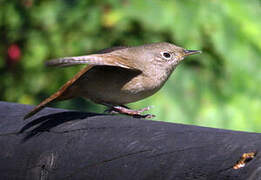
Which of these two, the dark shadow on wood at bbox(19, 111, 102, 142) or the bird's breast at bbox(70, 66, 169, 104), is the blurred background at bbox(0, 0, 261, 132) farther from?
the dark shadow on wood at bbox(19, 111, 102, 142)

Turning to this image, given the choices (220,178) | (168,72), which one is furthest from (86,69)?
(220,178)

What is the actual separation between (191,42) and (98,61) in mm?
1970

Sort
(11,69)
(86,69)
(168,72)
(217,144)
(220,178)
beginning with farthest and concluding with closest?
(11,69)
(168,72)
(86,69)
(217,144)
(220,178)

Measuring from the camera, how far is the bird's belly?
4160 millimetres

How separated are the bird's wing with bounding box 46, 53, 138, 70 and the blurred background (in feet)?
4.16

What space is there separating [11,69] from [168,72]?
2.10 m

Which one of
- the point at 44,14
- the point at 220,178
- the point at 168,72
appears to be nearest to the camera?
the point at 220,178

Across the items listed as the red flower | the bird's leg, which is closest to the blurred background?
the red flower

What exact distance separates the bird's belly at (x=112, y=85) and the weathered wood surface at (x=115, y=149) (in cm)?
103

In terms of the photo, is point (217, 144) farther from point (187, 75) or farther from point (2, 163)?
point (187, 75)

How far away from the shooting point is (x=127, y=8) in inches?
214

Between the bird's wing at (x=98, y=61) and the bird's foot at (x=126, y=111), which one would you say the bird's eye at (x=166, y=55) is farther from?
the bird's foot at (x=126, y=111)

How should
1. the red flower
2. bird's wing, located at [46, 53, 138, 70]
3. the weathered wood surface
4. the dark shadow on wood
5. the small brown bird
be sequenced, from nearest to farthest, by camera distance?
the weathered wood surface → the dark shadow on wood → bird's wing, located at [46, 53, 138, 70] → the small brown bird → the red flower

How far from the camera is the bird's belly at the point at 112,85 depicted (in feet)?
13.6
